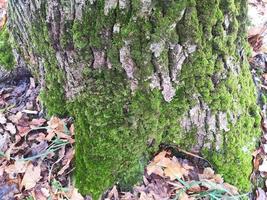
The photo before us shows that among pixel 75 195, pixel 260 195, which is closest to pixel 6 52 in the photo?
pixel 75 195

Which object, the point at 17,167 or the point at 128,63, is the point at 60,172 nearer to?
the point at 17,167

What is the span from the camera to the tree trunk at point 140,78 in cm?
196

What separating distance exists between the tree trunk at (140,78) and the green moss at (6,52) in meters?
0.28

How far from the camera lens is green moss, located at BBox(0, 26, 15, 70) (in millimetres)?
2863

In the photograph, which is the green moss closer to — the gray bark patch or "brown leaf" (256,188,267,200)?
the gray bark patch

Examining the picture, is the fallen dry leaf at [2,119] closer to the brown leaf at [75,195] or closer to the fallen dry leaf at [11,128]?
the fallen dry leaf at [11,128]

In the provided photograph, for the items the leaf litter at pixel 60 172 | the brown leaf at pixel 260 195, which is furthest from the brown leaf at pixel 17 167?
the brown leaf at pixel 260 195

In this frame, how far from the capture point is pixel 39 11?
2.10 m

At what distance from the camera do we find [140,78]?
7.02ft

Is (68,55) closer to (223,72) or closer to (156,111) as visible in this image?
(156,111)

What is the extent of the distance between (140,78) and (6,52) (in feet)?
4.13

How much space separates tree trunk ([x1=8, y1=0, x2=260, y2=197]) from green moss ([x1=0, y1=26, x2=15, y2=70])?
280 millimetres

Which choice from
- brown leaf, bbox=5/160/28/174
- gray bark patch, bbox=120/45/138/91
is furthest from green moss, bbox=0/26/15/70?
gray bark patch, bbox=120/45/138/91

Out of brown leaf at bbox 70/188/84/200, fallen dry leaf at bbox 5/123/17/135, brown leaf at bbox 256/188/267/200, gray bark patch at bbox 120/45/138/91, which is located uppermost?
gray bark patch at bbox 120/45/138/91
